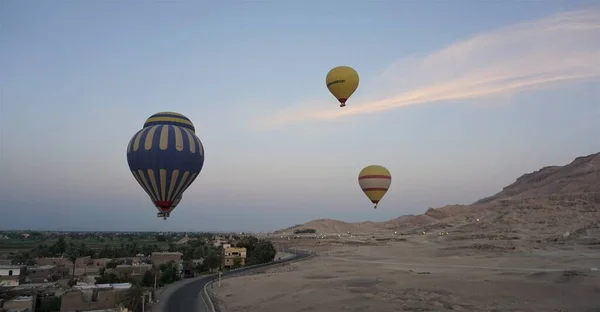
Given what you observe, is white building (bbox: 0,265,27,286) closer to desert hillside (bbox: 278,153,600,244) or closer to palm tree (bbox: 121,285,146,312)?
palm tree (bbox: 121,285,146,312)

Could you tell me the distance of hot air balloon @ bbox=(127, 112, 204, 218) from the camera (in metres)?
31.4

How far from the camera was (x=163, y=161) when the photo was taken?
103ft

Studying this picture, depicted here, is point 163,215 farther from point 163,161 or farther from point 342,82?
point 342,82

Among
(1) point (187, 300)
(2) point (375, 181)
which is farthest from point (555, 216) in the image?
(1) point (187, 300)

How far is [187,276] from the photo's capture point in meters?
53.7

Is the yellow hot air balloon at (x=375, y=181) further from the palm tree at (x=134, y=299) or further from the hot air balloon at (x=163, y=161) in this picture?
the palm tree at (x=134, y=299)

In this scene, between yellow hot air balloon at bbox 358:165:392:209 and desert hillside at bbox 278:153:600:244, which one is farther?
desert hillside at bbox 278:153:600:244

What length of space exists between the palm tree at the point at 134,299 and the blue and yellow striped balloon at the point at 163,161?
662cm

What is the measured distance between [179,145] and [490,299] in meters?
23.3

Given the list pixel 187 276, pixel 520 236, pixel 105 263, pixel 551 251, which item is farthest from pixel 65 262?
pixel 520 236

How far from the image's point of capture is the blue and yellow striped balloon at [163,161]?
31422mm

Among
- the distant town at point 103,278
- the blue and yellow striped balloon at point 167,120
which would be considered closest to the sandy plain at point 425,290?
the distant town at point 103,278

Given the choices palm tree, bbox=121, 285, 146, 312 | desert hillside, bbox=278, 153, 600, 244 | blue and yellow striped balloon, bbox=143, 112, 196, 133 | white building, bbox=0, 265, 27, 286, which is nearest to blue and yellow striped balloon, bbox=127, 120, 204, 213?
blue and yellow striped balloon, bbox=143, 112, 196, 133

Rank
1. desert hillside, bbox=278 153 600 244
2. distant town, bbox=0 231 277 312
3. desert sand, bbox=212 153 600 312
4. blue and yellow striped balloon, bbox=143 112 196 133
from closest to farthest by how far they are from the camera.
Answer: desert sand, bbox=212 153 600 312 → distant town, bbox=0 231 277 312 → blue and yellow striped balloon, bbox=143 112 196 133 → desert hillside, bbox=278 153 600 244
